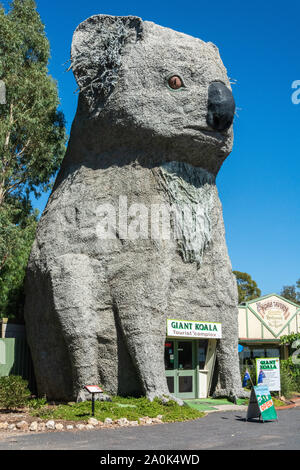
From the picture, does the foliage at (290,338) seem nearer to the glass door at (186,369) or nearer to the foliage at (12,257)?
the glass door at (186,369)

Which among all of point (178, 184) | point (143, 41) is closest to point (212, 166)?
point (178, 184)

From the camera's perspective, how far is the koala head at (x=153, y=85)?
12.5 m

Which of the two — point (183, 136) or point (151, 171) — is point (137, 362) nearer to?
point (151, 171)

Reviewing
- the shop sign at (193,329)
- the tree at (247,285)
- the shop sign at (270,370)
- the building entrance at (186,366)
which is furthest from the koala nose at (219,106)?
the tree at (247,285)

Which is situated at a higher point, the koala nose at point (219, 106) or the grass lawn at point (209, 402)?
the koala nose at point (219, 106)

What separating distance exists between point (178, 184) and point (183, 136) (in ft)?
3.93

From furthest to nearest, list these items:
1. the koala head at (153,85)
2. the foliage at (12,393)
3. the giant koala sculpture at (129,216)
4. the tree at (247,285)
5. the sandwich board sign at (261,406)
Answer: the tree at (247,285) < the koala head at (153,85) < the giant koala sculpture at (129,216) < the foliage at (12,393) < the sandwich board sign at (261,406)

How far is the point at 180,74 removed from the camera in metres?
12.7

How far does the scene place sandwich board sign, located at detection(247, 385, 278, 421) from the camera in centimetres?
1057

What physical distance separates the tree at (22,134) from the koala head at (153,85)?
Result: 5603 mm

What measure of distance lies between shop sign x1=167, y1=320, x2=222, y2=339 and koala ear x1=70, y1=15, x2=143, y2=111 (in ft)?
18.7

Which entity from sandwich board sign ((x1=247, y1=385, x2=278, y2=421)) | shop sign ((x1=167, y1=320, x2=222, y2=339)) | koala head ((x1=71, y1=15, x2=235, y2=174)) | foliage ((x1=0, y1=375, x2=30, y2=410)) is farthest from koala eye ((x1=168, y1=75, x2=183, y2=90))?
foliage ((x1=0, y1=375, x2=30, y2=410))

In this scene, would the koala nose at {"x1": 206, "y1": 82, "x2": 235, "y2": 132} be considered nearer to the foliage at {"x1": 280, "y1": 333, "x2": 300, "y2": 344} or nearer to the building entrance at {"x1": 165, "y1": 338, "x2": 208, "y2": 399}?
the building entrance at {"x1": 165, "y1": 338, "x2": 208, "y2": 399}

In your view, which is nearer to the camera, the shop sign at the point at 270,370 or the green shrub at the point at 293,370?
the shop sign at the point at 270,370
